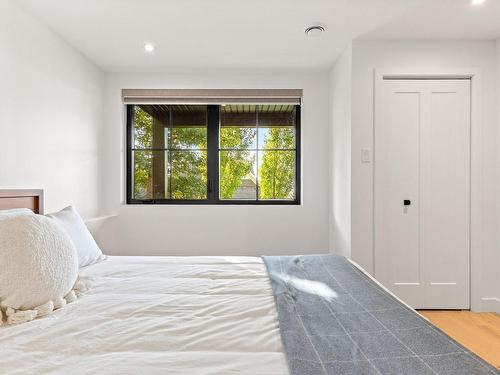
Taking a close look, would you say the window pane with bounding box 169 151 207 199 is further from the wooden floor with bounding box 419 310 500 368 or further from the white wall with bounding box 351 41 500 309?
the wooden floor with bounding box 419 310 500 368

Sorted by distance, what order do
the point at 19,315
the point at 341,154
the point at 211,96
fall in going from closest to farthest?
the point at 19,315, the point at 341,154, the point at 211,96

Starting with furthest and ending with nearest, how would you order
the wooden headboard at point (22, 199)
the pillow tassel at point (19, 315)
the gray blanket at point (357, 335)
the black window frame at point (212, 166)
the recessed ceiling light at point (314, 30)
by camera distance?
the black window frame at point (212, 166)
the recessed ceiling light at point (314, 30)
the wooden headboard at point (22, 199)
the pillow tassel at point (19, 315)
the gray blanket at point (357, 335)

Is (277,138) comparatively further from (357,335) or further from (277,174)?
(357,335)

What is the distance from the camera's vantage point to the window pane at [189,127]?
335 centimetres

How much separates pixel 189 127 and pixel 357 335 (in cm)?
287

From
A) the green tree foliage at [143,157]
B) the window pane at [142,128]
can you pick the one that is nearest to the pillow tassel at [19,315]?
the green tree foliage at [143,157]

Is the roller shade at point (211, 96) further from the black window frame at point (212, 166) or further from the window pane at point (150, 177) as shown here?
the window pane at point (150, 177)

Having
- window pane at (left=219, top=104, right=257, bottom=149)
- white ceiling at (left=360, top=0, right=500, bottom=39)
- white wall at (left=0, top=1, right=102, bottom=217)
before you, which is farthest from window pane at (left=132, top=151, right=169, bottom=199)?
white ceiling at (left=360, top=0, right=500, bottom=39)

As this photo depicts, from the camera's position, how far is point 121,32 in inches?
94.6

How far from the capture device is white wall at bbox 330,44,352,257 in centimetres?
265

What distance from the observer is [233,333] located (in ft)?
3.10

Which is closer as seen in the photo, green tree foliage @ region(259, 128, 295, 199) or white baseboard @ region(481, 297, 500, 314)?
white baseboard @ region(481, 297, 500, 314)

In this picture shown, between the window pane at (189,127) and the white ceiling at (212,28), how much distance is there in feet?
1.62

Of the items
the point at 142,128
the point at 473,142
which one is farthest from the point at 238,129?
the point at 473,142
